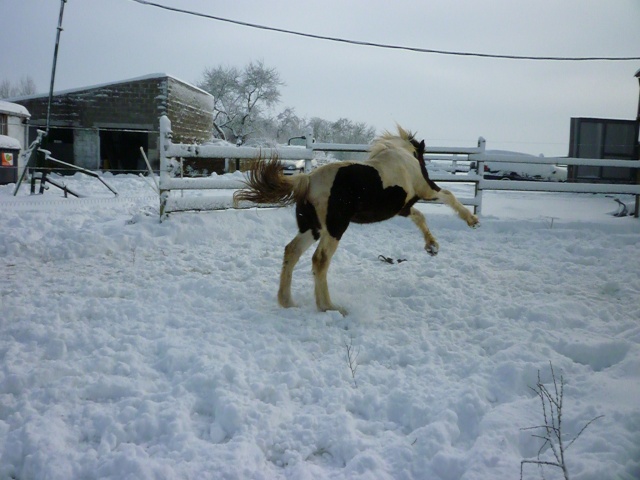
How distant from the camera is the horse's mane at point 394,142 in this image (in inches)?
186

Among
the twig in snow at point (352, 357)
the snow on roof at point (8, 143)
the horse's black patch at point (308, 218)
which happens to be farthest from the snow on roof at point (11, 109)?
the twig in snow at point (352, 357)

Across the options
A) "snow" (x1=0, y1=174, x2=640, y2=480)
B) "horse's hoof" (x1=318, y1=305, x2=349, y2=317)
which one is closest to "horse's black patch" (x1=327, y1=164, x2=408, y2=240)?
"horse's hoof" (x1=318, y1=305, x2=349, y2=317)

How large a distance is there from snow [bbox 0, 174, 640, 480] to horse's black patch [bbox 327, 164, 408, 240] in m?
0.72

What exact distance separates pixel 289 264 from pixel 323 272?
1.02 ft

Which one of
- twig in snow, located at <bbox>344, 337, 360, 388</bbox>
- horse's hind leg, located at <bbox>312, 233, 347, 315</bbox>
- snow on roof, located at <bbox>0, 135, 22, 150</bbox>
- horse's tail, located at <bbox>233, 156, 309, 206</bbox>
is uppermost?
snow on roof, located at <bbox>0, 135, 22, 150</bbox>

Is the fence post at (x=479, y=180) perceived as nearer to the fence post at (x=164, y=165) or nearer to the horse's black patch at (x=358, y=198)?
the horse's black patch at (x=358, y=198)

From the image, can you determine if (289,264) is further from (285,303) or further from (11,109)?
(11,109)

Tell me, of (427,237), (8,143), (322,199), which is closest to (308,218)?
(322,199)

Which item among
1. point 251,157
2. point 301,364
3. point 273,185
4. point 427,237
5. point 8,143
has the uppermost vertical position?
point 8,143

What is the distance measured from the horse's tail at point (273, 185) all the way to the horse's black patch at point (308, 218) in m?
0.08

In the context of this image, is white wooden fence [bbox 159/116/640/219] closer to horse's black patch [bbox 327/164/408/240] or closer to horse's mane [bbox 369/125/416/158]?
horse's mane [bbox 369/125/416/158]

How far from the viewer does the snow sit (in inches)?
77.9

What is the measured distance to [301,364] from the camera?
9.28ft

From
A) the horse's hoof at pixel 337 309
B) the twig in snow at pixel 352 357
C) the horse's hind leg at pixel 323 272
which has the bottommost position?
the twig in snow at pixel 352 357
